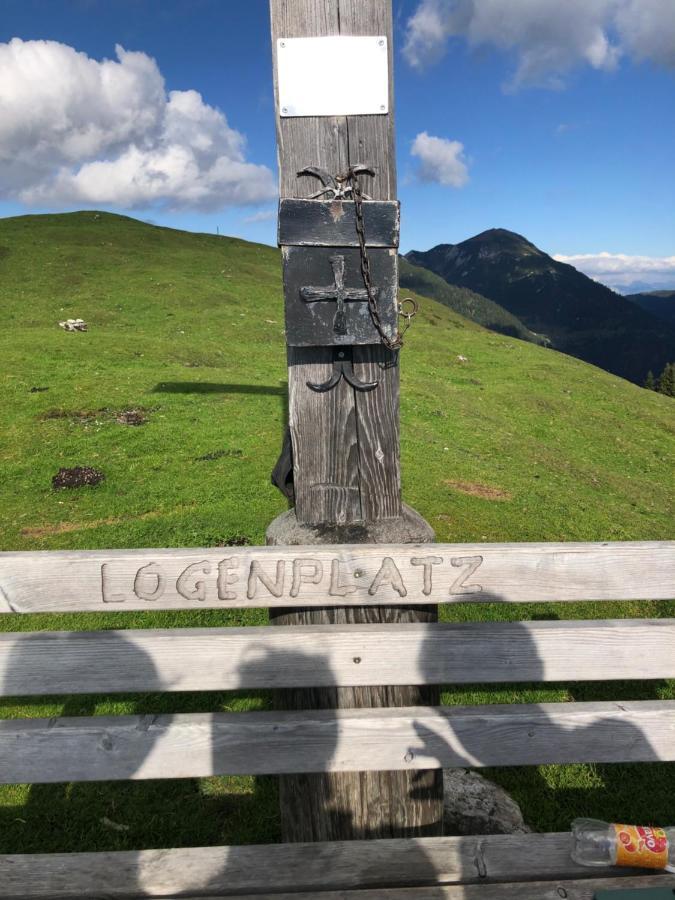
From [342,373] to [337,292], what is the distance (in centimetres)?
42

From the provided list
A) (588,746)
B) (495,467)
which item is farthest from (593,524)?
(588,746)

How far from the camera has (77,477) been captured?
12695 millimetres

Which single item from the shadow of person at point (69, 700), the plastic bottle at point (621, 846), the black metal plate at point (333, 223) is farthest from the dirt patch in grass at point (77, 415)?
the plastic bottle at point (621, 846)

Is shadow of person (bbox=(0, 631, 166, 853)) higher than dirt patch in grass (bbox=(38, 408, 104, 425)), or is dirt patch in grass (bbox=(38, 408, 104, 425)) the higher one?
dirt patch in grass (bbox=(38, 408, 104, 425))

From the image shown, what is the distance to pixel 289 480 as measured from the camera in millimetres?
3523

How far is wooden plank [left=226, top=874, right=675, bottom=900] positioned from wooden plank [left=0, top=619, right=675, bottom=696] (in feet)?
2.83

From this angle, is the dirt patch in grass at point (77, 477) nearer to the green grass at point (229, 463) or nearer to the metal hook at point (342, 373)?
the green grass at point (229, 463)

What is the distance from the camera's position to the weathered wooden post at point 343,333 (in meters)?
2.99

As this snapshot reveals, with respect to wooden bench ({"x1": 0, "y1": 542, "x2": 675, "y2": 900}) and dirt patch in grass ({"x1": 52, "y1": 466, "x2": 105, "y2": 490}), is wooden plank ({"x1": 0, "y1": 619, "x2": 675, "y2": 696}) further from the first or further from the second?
dirt patch in grass ({"x1": 52, "y1": 466, "x2": 105, "y2": 490})

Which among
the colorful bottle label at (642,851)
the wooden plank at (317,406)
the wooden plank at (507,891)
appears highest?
the wooden plank at (317,406)

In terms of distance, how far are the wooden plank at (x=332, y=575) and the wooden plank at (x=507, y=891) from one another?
124cm

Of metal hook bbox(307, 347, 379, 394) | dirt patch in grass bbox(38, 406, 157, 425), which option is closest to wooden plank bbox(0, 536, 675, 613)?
metal hook bbox(307, 347, 379, 394)

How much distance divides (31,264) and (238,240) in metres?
26.6

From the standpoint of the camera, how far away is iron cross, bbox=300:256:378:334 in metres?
3.05
